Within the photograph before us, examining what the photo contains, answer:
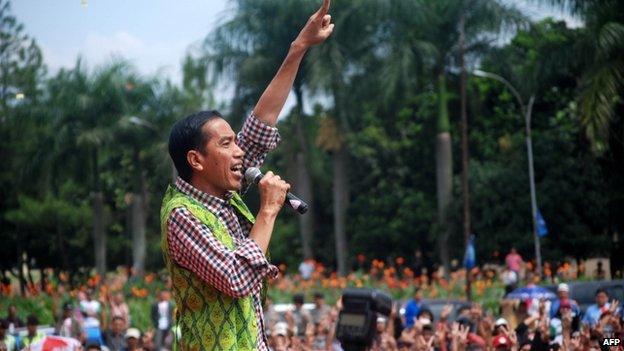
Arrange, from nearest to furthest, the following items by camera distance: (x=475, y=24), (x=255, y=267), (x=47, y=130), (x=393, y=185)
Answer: (x=255, y=267) < (x=475, y=24) < (x=47, y=130) < (x=393, y=185)

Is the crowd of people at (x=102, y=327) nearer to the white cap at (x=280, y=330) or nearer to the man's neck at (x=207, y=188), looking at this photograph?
the white cap at (x=280, y=330)

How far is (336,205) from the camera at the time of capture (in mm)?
40125

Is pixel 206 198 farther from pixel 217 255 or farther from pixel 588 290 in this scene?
pixel 588 290

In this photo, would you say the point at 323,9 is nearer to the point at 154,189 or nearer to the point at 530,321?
the point at 530,321

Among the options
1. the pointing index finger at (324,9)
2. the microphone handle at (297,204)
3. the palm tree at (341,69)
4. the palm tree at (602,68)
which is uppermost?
the palm tree at (341,69)

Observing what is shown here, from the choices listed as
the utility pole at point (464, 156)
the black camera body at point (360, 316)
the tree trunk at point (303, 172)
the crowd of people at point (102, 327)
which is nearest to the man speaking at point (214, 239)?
the black camera body at point (360, 316)

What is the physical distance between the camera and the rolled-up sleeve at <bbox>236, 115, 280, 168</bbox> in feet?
14.9

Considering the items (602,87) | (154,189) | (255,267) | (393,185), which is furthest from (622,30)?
(154,189)

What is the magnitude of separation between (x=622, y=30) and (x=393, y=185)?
24513mm

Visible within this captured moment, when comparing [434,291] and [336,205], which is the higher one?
[336,205]

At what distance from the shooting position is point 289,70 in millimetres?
4547

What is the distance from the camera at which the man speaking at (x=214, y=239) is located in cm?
393

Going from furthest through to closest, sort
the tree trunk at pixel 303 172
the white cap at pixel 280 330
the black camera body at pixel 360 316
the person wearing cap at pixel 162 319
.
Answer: the tree trunk at pixel 303 172
the person wearing cap at pixel 162 319
the white cap at pixel 280 330
the black camera body at pixel 360 316

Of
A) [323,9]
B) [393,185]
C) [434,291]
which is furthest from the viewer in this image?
[393,185]
